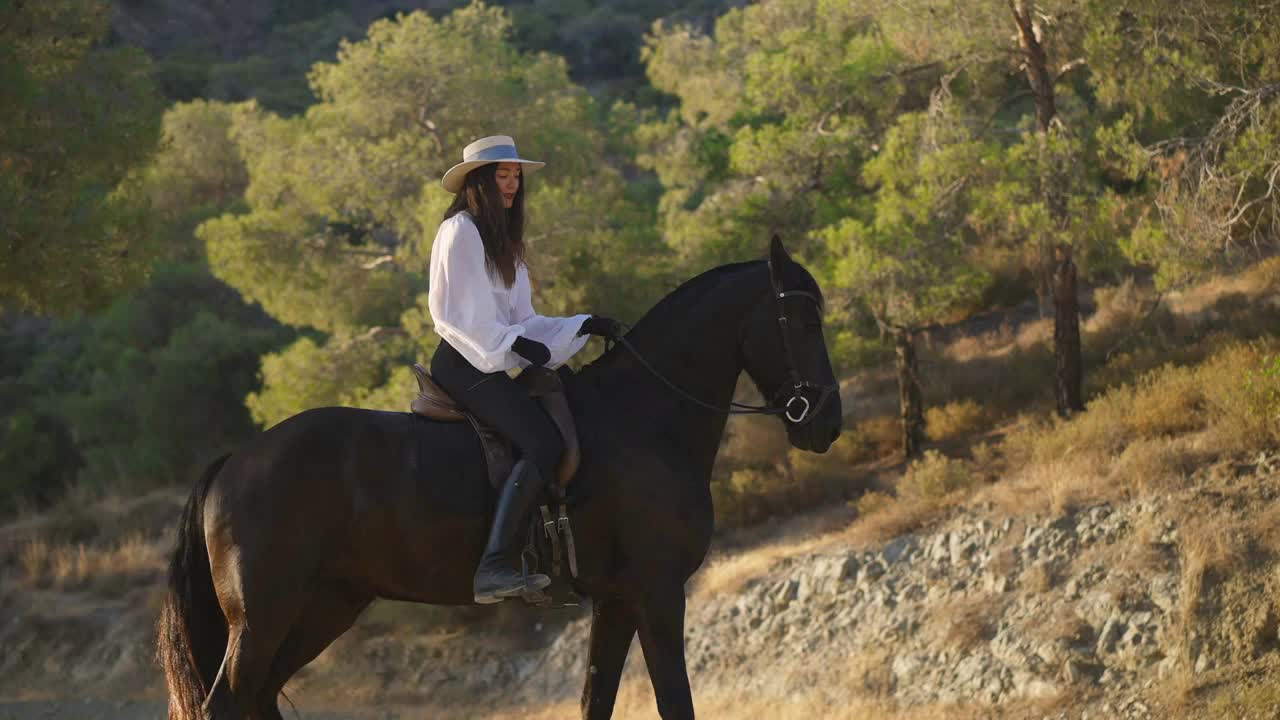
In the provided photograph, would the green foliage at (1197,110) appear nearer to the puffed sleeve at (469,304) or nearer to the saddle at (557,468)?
the saddle at (557,468)

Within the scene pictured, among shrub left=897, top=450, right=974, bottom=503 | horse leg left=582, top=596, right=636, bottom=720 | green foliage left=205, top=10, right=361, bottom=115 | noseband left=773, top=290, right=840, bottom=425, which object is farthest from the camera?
green foliage left=205, top=10, right=361, bottom=115

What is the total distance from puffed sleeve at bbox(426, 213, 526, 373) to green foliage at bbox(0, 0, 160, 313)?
28.2 ft

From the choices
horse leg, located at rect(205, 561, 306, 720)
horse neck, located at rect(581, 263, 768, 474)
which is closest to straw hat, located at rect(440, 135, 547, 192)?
horse neck, located at rect(581, 263, 768, 474)

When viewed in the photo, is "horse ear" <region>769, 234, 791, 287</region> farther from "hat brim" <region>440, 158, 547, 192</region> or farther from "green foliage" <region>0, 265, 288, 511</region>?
"green foliage" <region>0, 265, 288, 511</region>

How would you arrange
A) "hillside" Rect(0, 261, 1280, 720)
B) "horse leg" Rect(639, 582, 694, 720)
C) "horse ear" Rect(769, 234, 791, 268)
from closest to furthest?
"horse leg" Rect(639, 582, 694, 720) < "horse ear" Rect(769, 234, 791, 268) < "hillside" Rect(0, 261, 1280, 720)

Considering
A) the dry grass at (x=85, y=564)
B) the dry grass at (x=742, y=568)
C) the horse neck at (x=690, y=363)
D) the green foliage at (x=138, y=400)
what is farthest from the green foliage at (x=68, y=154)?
the green foliage at (x=138, y=400)

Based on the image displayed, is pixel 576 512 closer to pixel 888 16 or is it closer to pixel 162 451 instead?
pixel 888 16

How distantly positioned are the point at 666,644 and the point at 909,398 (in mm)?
12010

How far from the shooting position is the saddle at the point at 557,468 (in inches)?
226

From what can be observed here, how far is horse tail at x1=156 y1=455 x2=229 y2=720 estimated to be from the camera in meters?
5.80

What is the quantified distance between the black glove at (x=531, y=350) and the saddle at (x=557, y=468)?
106 millimetres

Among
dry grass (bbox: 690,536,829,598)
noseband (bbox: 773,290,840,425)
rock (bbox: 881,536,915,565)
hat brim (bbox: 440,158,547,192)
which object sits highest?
hat brim (bbox: 440,158,547,192)

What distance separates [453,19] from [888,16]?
8995 mm

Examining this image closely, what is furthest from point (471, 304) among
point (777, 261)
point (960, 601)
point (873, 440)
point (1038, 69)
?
point (873, 440)
